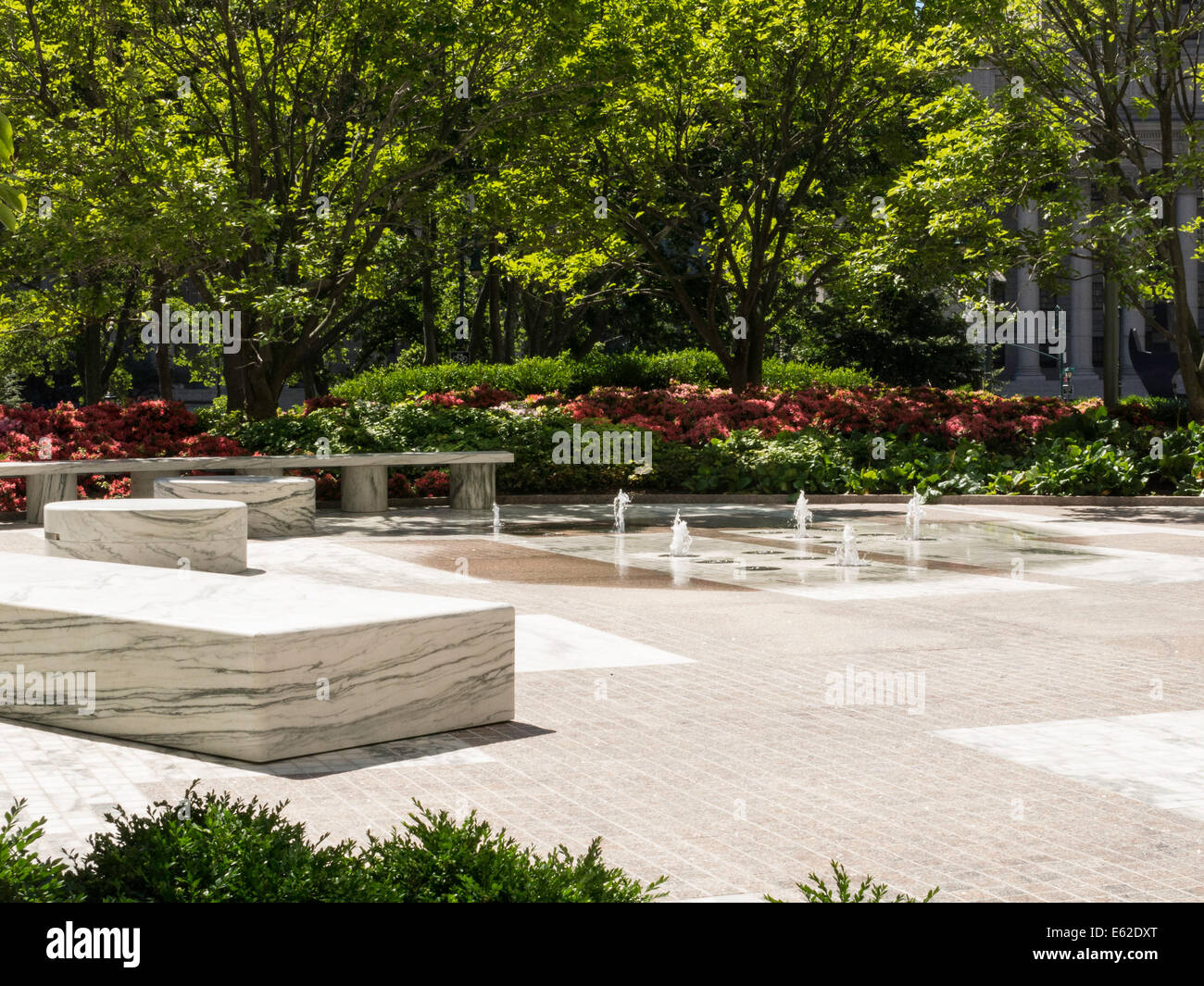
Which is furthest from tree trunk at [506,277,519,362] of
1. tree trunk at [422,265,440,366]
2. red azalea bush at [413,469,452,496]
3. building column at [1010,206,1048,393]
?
building column at [1010,206,1048,393]

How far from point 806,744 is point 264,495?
40.4 feet

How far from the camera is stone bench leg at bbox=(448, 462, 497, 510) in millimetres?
23000

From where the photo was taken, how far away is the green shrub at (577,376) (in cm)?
3344

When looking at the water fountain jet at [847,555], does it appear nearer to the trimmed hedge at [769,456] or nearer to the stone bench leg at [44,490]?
the trimmed hedge at [769,456]

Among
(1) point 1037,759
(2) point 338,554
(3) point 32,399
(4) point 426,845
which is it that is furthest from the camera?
(3) point 32,399

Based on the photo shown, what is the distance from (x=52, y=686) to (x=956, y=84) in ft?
82.9

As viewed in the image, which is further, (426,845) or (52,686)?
(52,686)

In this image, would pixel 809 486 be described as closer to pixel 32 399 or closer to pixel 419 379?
pixel 419 379

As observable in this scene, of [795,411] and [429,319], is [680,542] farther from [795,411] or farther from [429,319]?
[429,319]

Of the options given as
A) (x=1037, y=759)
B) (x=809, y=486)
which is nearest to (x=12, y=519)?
(x=809, y=486)

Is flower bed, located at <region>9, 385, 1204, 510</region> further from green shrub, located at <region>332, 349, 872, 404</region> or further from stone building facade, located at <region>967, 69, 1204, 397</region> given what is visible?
stone building facade, located at <region>967, 69, 1204, 397</region>

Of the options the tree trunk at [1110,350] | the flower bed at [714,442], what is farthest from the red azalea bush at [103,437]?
the tree trunk at [1110,350]

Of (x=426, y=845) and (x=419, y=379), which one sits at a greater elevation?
(x=419, y=379)

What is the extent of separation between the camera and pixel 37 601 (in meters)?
7.99
